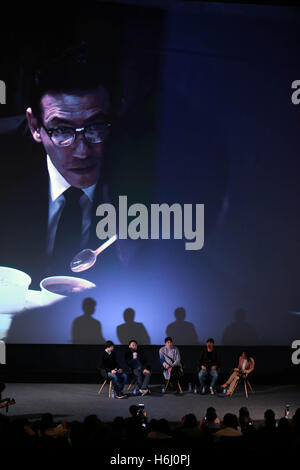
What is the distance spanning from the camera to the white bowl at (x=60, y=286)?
28.6ft

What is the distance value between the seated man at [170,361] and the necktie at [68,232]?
1.79 m

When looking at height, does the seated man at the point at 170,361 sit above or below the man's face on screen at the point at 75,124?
below

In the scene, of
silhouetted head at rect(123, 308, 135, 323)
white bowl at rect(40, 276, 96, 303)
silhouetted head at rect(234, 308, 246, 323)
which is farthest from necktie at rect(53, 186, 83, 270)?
silhouetted head at rect(234, 308, 246, 323)

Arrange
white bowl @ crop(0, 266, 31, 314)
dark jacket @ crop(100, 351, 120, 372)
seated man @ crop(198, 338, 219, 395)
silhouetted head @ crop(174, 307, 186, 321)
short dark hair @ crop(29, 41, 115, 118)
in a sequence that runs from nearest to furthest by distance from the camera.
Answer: dark jacket @ crop(100, 351, 120, 372) < seated man @ crop(198, 338, 219, 395) < white bowl @ crop(0, 266, 31, 314) < short dark hair @ crop(29, 41, 115, 118) < silhouetted head @ crop(174, 307, 186, 321)

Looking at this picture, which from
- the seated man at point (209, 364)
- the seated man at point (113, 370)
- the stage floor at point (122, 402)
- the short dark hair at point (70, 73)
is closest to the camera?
the stage floor at point (122, 402)

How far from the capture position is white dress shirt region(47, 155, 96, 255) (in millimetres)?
8758

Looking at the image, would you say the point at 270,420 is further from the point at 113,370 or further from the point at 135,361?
the point at 135,361

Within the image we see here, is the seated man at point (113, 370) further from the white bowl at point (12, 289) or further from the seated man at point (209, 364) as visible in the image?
the white bowl at point (12, 289)

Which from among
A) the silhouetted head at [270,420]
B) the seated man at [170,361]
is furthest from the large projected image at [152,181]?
the silhouetted head at [270,420]

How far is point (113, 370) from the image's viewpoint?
7879mm

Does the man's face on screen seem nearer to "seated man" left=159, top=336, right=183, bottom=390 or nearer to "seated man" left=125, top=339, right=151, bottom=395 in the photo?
"seated man" left=125, top=339, right=151, bottom=395

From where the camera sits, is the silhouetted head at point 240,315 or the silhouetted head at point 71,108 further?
the silhouetted head at point 240,315

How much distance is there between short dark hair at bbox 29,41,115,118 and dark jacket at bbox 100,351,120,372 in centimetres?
351

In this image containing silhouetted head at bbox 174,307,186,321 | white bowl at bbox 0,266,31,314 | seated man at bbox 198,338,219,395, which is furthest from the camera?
silhouetted head at bbox 174,307,186,321
